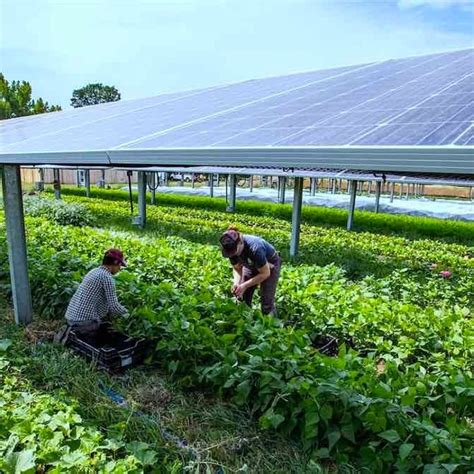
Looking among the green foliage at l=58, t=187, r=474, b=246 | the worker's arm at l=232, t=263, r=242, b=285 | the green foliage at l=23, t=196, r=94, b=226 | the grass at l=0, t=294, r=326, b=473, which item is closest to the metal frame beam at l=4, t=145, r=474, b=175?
the grass at l=0, t=294, r=326, b=473

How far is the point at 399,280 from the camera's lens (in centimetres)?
697

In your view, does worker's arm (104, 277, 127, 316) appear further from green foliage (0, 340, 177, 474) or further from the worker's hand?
the worker's hand

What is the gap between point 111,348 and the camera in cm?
411

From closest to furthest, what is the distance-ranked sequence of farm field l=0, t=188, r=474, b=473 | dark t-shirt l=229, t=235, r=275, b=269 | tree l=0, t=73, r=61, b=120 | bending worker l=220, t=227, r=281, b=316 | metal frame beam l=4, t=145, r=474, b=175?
metal frame beam l=4, t=145, r=474, b=175, farm field l=0, t=188, r=474, b=473, bending worker l=220, t=227, r=281, b=316, dark t-shirt l=229, t=235, r=275, b=269, tree l=0, t=73, r=61, b=120

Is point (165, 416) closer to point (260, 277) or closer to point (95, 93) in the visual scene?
point (260, 277)

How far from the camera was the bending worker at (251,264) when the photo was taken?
4.41 meters

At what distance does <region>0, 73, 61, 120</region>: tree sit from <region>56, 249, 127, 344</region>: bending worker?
3197cm

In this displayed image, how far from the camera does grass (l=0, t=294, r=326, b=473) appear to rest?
292 centimetres

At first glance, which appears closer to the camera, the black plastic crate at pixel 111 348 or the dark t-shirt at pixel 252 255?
the black plastic crate at pixel 111 348

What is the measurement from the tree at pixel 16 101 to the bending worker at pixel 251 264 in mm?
32124

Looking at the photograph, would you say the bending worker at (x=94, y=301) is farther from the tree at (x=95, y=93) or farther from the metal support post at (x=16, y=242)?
the tree at (x=95, y=93)

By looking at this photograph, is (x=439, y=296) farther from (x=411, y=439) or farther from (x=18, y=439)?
(x=18, y=439)

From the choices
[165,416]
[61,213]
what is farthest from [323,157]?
[61,213]

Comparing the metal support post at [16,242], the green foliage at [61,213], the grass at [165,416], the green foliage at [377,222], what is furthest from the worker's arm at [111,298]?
the green foliage at [377,222]
